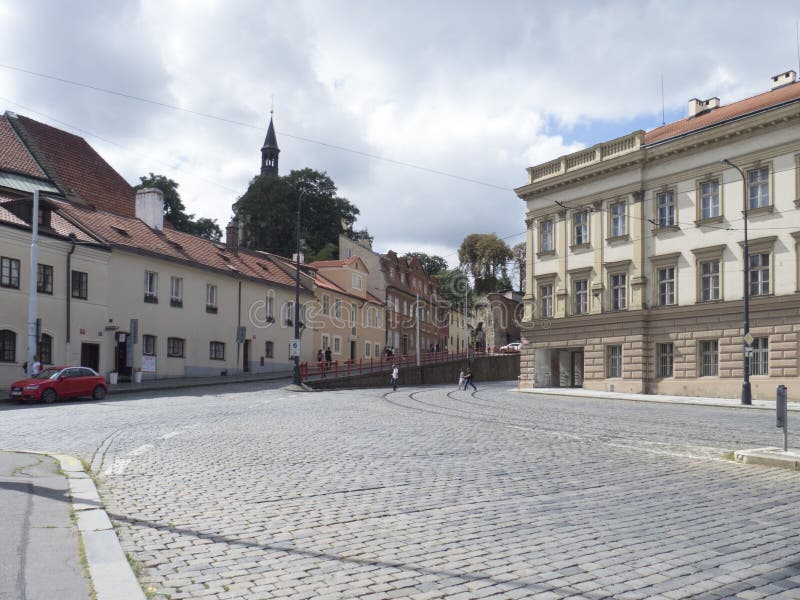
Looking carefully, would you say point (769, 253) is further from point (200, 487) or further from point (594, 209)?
point (200, 487)

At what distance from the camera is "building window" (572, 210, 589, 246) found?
40688mm

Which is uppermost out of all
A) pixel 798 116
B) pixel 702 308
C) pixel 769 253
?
pixel 798 116

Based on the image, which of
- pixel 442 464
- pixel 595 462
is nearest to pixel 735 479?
pixel 595 462

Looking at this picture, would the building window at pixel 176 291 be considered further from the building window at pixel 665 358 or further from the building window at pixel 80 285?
the building window at pixel 665 358

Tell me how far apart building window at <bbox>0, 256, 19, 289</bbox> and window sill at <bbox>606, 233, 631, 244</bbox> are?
2885 centimetres

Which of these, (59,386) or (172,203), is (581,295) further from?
(172,203)

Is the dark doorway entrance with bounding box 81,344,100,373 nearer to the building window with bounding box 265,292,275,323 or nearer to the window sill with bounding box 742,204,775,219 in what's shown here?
the building window with bounding box 265,292,275,323

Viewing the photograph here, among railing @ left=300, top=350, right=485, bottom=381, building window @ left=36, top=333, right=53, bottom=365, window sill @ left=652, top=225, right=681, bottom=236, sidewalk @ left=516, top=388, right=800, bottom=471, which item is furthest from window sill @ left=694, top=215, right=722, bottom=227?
building window @ left=36, top=333, right=53, bottom=365

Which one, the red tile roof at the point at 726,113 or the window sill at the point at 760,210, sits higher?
the red tile roof at the point at 726,113

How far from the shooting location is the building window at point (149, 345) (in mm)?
39169

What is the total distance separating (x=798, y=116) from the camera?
102 feet

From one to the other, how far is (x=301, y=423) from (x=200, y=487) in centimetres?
831

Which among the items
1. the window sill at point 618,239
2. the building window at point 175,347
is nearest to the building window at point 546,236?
the window sill at point 618,239

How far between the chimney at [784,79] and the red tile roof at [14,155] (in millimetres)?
41066
